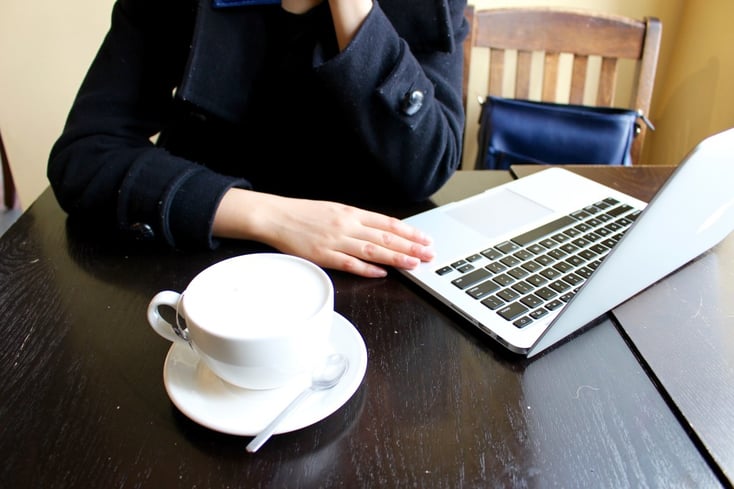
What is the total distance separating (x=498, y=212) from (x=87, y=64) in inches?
51.0

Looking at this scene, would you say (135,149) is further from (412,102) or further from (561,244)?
(561,244)

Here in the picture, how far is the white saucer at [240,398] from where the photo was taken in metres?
0.33

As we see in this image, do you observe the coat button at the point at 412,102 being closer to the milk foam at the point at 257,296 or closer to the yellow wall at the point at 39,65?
the milk foam at the point at 257,296

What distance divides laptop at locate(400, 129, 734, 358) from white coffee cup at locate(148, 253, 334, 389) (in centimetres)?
16

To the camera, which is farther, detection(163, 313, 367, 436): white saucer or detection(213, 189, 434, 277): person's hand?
detection(213, 189, 434, 277): person's hand

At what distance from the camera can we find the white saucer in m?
0.33

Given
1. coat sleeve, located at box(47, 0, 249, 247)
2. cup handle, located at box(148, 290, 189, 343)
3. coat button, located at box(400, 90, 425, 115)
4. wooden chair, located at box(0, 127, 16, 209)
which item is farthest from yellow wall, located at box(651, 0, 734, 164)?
wooden chair, located at box(0, 127, 16, 209)

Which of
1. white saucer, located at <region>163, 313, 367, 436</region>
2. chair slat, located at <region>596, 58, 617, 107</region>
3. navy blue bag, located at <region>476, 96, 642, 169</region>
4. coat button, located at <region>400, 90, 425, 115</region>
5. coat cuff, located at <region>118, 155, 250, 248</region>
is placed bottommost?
navy blue bag, located at <region>476, 96, 642, 169</region>

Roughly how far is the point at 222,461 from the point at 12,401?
0.16 m

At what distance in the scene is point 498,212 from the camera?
62 centimetres

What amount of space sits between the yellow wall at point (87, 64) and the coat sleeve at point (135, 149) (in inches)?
31.9

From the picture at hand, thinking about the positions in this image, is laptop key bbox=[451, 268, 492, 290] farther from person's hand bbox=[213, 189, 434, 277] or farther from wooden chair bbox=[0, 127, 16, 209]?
wooden chair bbox=[0, 127, 16, 209]

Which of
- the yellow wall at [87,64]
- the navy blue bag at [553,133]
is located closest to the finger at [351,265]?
the navy blue bag at [553,133]

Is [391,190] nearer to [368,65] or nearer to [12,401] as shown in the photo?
[368,65]
